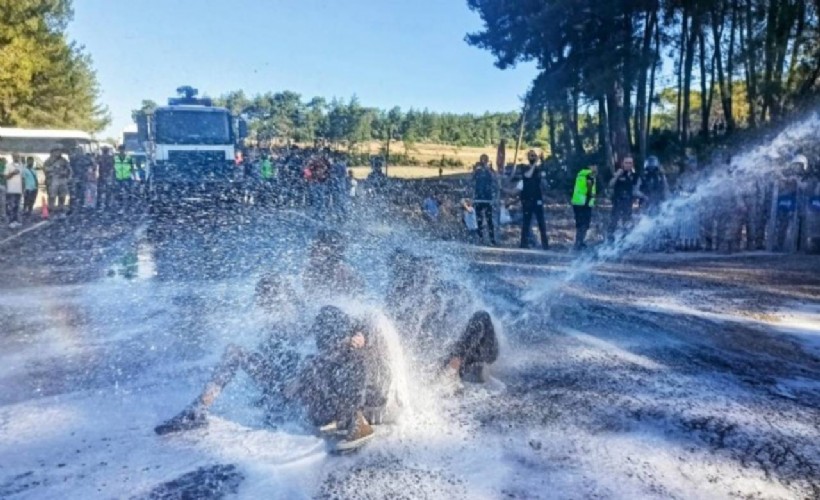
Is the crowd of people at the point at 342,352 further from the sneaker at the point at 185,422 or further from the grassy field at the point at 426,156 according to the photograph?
the grassy field at the point at 426,156

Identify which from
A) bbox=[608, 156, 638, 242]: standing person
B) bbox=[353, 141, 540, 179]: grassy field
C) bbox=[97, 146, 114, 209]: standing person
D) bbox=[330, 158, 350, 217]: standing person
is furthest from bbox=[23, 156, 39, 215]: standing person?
bbox=[353, 141, 540, 179]: grassy field

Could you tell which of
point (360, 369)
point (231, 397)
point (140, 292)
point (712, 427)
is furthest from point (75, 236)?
point (712, 427)

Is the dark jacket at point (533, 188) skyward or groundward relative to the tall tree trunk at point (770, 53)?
groundward

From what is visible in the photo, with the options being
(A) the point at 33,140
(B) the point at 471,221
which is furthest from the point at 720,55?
(A) the point at 33,140

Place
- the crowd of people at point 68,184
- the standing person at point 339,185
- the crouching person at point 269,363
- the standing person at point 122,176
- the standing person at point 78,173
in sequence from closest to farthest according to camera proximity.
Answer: the crouching person at point 269,363 < the crowd of people at point 68,184 < the standing person at point 78,173 < the standing person at point 339,185 < the standing person at point 122,176

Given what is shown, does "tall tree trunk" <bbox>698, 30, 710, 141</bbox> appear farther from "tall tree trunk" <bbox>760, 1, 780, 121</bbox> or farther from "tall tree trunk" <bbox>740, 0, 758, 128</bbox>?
"tall tree trunk" <bbox>760, 1, 780, 121</bbox>

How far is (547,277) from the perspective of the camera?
1009 cm

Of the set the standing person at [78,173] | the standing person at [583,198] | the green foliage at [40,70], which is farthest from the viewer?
the green foliage at [40,70]

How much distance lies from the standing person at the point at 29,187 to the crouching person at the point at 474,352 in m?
15.7

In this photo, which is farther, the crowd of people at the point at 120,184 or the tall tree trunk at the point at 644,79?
the tall tree trunk at the point at 644,79

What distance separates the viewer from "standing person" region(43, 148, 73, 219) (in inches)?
721

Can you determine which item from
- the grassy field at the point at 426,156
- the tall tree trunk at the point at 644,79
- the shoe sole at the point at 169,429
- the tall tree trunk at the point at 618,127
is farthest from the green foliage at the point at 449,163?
the shoe sole at the point at 169,429

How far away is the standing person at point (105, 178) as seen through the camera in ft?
69.7

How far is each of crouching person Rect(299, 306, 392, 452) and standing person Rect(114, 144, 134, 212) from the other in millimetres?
19519
